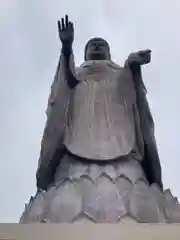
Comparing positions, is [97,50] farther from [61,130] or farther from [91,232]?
[91,232]

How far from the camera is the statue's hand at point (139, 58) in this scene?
4793 mm

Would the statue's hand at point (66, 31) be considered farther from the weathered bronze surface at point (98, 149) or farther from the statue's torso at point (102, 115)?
the statue's torso at point (102, 115)

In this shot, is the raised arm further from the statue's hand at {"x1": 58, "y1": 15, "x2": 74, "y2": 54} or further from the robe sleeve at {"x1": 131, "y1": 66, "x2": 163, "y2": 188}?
the robe sleeve at {"x1": 131, "y1": 66, "x2": 163, "y2": 188}

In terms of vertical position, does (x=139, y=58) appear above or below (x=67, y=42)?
below

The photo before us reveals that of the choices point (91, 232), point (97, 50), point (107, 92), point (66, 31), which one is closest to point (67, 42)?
point (66, 31)

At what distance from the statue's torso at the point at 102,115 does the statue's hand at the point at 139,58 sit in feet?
0.65

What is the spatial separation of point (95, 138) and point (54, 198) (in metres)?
0.77

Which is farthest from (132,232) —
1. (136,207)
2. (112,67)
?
(112,67)

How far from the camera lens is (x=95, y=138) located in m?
4.76

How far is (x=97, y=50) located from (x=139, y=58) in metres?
1.01

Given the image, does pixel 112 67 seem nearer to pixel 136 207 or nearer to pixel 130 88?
pixel 130 88

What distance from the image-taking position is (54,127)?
4.96 metres

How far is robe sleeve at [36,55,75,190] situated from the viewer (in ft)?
15.7

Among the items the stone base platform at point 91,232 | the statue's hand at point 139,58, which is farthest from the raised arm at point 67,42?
the stone base platform at point 91,232
